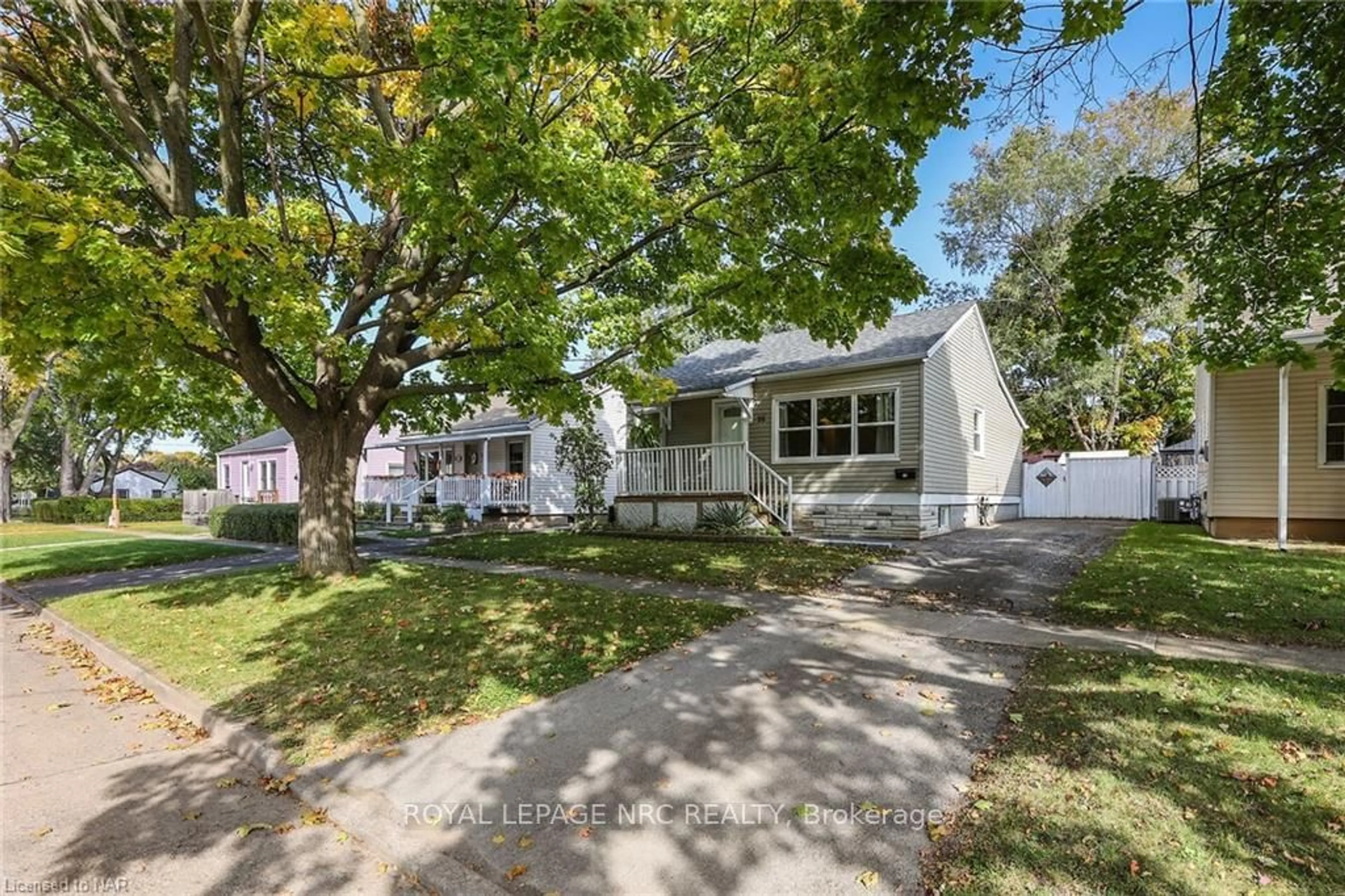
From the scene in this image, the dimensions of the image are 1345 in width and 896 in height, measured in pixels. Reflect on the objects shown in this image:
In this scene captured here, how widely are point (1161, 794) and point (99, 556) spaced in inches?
730

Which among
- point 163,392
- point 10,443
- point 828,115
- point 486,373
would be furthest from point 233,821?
point 10,443

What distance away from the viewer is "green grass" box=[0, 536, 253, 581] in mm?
12391

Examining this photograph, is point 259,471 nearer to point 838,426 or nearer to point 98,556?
point 98,556

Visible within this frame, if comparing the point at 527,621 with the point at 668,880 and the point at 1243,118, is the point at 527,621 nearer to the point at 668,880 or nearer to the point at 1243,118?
the point at 668,880

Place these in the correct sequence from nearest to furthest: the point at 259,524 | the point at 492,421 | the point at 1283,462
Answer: the point at 1283,462 → the point at 259,524 → the point at 492,421

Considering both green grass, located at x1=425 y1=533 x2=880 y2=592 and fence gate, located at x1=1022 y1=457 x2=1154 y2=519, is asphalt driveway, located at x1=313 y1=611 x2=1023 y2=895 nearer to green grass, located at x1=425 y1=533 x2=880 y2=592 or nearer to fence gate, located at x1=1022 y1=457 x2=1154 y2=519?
green grass, located at x1=425 y1=533 x2=880 y2=592

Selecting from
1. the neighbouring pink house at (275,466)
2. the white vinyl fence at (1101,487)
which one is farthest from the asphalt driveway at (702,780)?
the neighbouring pink house at (275,466)

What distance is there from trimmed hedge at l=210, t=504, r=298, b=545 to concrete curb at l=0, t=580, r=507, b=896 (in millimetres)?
10507

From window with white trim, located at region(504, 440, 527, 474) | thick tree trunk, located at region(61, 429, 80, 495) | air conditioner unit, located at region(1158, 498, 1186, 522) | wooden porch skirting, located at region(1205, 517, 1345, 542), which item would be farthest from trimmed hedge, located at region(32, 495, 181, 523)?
air conditioner unit, located at region(1158, 498, 1186, 522)

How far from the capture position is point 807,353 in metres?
16.7

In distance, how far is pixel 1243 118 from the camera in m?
6.43

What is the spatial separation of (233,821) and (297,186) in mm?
10182

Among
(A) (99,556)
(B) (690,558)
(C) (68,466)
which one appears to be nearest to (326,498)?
(B) (690,558)

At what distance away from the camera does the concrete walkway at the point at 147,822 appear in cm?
293
